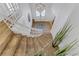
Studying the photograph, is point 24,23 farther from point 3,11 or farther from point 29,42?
point 3,11

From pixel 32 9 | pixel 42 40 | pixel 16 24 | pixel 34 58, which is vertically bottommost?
pixel 42 40

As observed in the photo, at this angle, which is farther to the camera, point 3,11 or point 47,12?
point 47,12

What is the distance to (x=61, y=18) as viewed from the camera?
9.45ft

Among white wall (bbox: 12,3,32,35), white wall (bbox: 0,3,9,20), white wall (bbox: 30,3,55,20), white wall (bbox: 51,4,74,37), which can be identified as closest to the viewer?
white wall (bbox: 0,3,9,20)

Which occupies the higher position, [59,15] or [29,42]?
[59,15]

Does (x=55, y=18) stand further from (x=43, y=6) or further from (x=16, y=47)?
(x=16, y=47)

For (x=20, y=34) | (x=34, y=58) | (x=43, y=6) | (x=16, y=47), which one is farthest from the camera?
(x=20, y=34)

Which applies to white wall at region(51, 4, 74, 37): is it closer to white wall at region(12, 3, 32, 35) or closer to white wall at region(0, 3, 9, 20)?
white wall at region(12, 3, 32, 35)

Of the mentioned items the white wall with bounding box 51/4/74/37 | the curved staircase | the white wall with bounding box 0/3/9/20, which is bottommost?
the curved staircase

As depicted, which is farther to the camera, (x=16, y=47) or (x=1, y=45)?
(x=16, y=47)

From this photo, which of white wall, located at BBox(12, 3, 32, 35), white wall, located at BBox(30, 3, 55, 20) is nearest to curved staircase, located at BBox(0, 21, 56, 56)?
white wall, located at BBox(12, 3, 32, 35)

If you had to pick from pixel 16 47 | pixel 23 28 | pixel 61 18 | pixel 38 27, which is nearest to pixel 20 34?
pixel 23 28

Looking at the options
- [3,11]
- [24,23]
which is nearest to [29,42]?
[24,23]

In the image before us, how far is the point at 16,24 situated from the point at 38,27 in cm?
46
